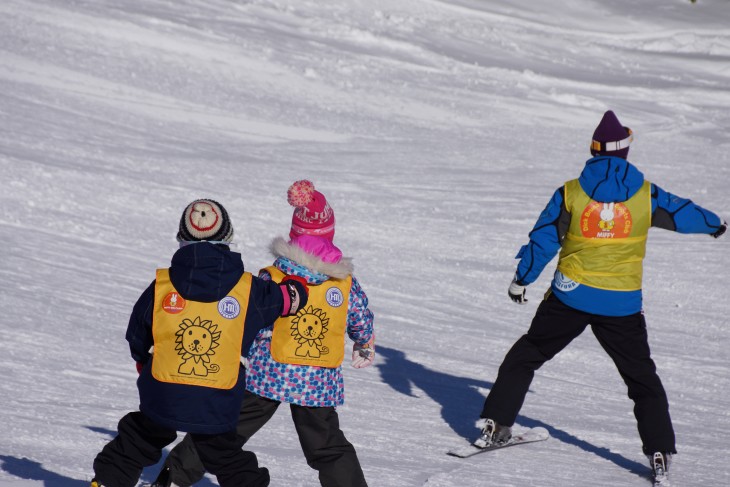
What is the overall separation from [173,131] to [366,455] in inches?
368

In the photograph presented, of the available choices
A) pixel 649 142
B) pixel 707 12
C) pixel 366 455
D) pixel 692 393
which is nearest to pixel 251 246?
pixel 692 393

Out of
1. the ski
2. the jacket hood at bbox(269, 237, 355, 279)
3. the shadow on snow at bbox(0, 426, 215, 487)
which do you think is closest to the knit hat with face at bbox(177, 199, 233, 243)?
the jacket hood at bbox(269, 237, 355, 279)

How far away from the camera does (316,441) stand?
3.84 metres

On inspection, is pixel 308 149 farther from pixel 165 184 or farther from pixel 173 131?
pixel 165 184

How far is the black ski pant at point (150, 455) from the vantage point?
11.4 feet

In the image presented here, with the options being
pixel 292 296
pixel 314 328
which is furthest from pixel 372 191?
pixel 292 296

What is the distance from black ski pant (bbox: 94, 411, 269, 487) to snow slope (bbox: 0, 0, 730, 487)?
18.9 inches

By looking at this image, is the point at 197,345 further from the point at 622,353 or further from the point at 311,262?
the point at 622,353

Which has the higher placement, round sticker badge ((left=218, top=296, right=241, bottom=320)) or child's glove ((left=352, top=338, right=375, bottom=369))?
round sticker badge ((left=218, top=296, right=241, bottom=320))

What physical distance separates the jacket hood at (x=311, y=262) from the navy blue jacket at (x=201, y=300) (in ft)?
1.23

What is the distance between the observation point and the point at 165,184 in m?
10.9

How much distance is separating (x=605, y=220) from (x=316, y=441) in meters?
1.75

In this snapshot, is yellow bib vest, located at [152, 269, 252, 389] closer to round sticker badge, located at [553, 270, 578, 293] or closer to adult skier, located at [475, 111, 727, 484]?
adult skier, located at [475, 111, 727, 484]

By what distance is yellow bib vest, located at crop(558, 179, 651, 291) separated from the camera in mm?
4820
